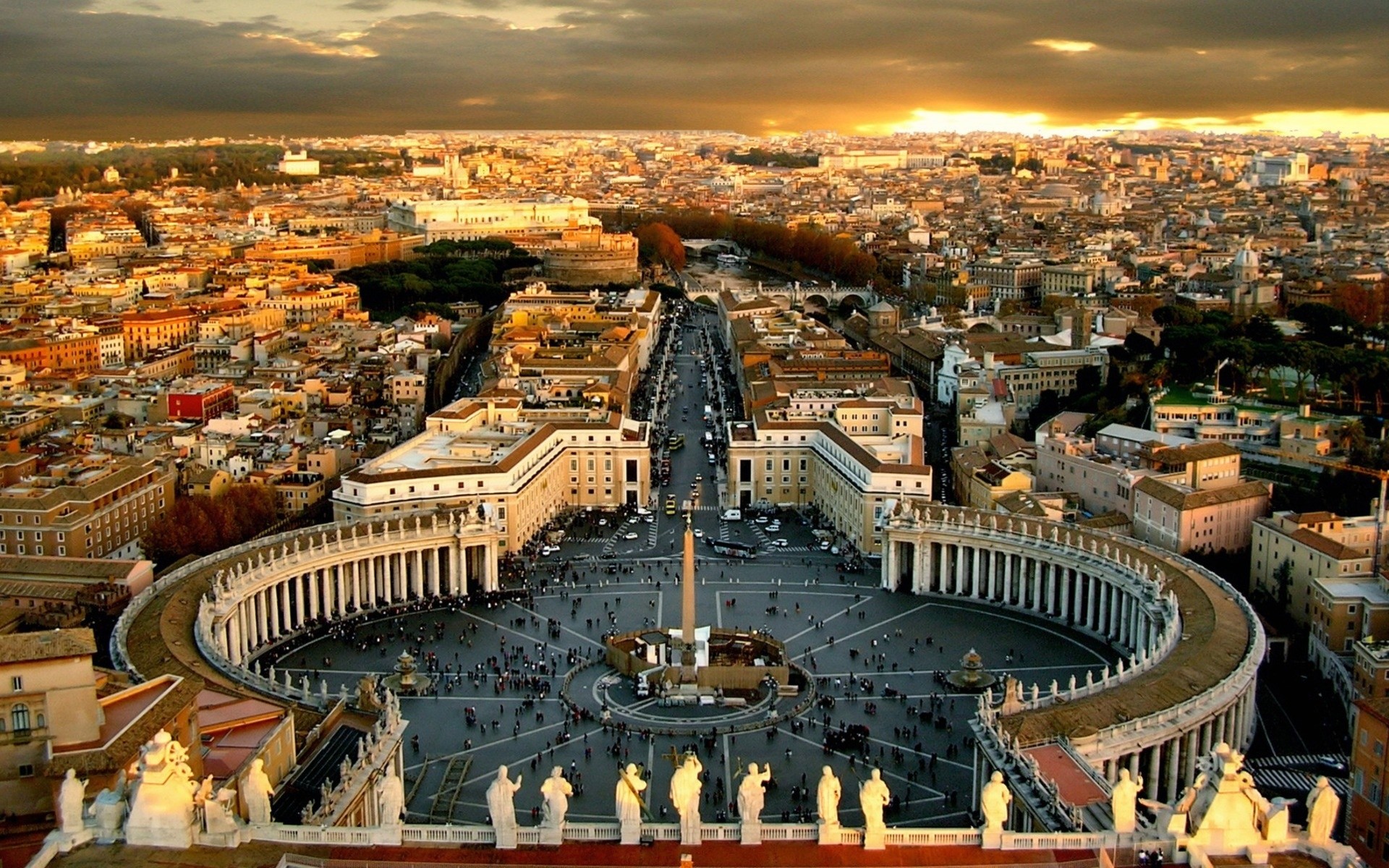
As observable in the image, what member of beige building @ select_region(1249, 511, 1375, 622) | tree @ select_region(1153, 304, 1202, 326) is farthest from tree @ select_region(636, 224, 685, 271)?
beige building @ select_region(1249, 511, 1375, 622)

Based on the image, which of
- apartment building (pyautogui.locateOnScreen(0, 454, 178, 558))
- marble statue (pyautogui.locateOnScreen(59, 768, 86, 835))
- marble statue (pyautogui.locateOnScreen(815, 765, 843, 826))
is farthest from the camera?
apartment building (pyautogui.locateOnScreen(0, 454, 178, 558))

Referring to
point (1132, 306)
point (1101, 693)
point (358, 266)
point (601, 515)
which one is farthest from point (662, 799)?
point (358, 266)

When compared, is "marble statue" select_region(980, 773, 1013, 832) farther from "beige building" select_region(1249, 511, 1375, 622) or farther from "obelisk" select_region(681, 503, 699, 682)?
"beige building" select_region(1249, 511, 1375, 622)

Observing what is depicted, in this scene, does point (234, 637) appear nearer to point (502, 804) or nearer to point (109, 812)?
point (109, 812)

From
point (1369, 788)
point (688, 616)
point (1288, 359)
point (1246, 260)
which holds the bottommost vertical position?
point (688, 616)

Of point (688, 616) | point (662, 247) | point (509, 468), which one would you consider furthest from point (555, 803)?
point (662, 247)

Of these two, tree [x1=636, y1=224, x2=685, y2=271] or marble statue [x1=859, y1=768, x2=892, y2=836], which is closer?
marble statue [x1=859, y1=768, x2=892, y2=836]

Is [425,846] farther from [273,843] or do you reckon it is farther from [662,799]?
[662,799]

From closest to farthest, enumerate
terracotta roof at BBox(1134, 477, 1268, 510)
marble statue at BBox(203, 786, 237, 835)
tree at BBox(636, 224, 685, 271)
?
marble statue at BBox(203, 786, 237, 835)
terracotta roof at BBox(1134, 477, 1268, 510)
tree at BBox(636, 224, 685, 271)
